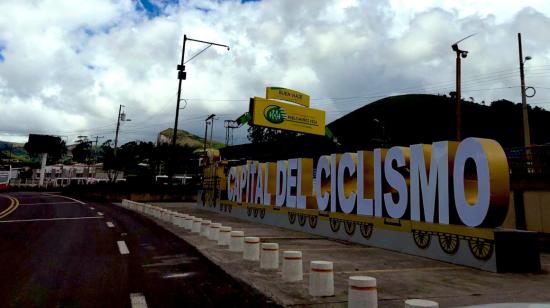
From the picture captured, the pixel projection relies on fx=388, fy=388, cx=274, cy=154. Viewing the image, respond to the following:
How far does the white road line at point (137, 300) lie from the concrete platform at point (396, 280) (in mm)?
2077

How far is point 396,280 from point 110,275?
599cm

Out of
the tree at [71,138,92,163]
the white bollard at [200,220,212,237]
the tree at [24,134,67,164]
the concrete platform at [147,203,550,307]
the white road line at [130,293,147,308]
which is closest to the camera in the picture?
the white road line at [130,293,147,308]

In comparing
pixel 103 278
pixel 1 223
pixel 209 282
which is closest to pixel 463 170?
pixel 209 282

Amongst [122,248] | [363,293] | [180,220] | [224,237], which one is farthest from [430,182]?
[180,220]

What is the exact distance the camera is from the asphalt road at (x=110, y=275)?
20.7ft

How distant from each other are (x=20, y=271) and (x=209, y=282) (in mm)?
4118

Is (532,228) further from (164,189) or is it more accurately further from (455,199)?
(164,189)

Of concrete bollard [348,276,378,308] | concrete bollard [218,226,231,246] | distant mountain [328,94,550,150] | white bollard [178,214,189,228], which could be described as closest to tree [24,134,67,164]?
distant mountain [328,94,550,150]

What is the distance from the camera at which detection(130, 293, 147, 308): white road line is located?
5977 mm

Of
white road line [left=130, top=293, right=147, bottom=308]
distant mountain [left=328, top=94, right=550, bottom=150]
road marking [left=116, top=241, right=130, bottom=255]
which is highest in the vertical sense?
distant mountain [left=328, top=94, right=550, bottom=150]

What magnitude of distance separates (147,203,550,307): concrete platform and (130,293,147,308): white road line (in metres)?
2.08

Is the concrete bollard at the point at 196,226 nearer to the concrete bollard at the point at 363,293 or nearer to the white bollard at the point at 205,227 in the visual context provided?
the white bollard at the point at 205,227

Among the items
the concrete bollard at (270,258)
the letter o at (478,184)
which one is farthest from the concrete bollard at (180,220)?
the letter o at (478,184)

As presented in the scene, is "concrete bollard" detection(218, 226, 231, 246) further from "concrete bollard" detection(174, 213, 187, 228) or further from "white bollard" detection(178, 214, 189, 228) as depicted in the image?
"concrete bollard" detection(174, 213, 187, 228)
